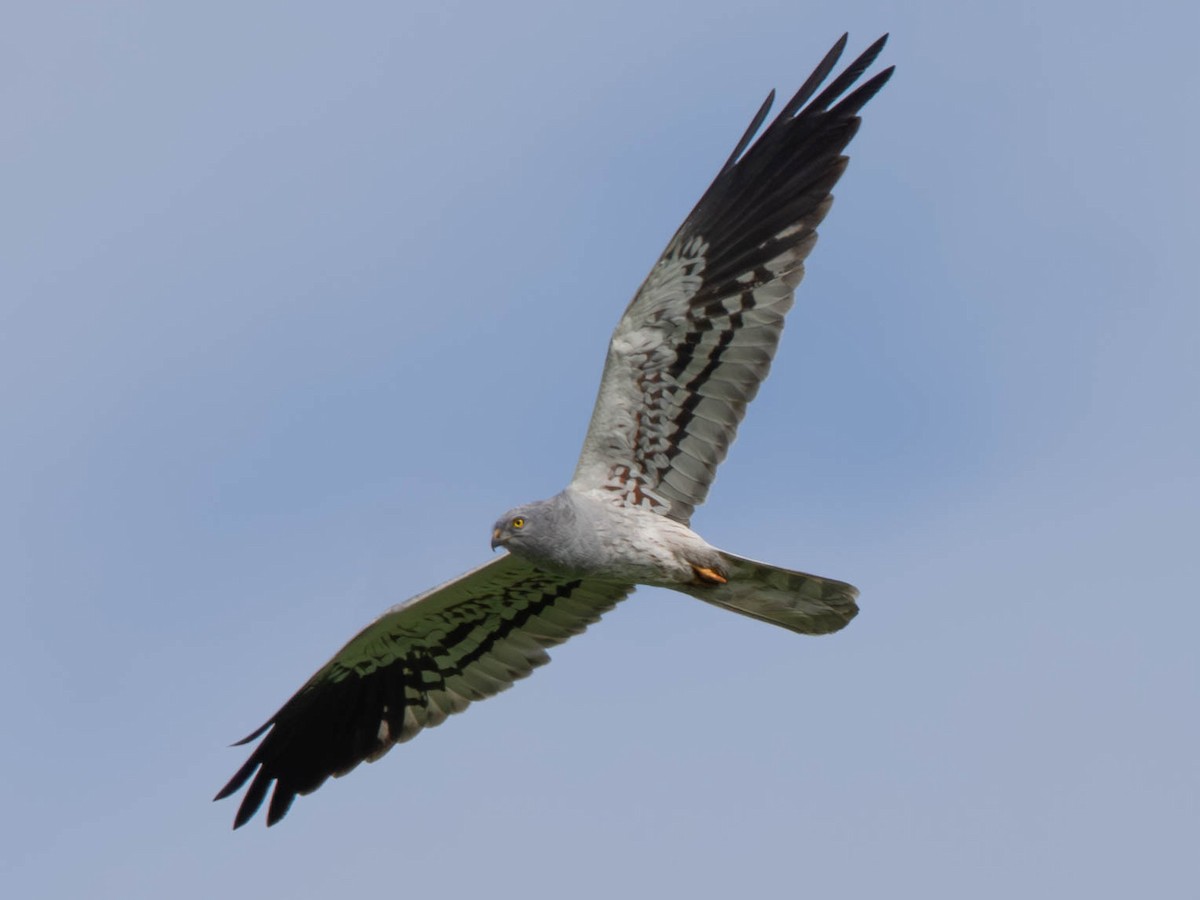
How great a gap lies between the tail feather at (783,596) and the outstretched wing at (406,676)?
4.17ft

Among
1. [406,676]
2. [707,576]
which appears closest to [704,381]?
[707,576]

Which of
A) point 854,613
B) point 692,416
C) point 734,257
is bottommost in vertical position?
point 854,613

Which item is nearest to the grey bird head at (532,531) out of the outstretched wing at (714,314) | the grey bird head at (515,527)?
the grey bird head at (515,527)

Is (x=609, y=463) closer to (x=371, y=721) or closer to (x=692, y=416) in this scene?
(x=692, y=416)

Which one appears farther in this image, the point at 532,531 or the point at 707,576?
the point at 707,576

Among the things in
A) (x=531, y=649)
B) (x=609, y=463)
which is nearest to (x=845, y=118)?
(x=609, y=463)

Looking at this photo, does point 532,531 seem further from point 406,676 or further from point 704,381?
point 406,676

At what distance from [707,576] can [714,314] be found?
1.76m

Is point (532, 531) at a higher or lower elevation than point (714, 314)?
lower

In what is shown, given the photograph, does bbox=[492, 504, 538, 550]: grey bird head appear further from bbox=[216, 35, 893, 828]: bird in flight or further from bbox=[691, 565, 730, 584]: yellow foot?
bbox=[691, 565, 730, 584]: yellow foot

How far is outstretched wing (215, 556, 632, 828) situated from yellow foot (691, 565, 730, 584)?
131 centimetres

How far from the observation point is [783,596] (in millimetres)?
12227

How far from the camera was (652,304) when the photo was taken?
473 inches

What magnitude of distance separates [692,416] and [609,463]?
66 centimetres
